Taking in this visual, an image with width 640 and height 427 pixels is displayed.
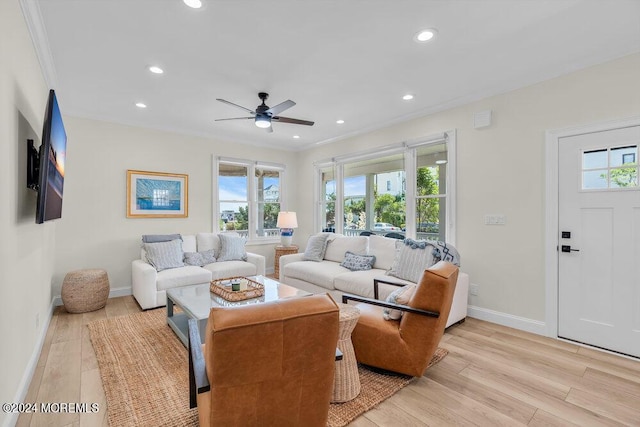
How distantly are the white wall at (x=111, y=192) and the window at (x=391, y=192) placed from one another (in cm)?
240

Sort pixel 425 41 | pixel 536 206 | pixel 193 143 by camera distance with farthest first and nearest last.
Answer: pixel 193 143 → pixel 536 206 → pixel 425 41

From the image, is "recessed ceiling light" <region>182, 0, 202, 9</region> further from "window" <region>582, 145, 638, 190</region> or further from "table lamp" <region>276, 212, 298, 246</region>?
"table lamp" <region>276, 212, 298, 246</region>

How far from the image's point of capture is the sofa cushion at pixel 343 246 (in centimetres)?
454

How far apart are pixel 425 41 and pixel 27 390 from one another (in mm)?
3982

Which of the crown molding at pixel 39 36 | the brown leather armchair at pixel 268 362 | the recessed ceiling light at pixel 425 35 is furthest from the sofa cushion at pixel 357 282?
the crown molding at pixel 39 36

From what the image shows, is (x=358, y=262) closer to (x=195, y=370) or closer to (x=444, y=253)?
(x=444, y=253)

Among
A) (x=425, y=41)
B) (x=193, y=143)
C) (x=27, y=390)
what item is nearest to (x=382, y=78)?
(x=425, y=41)

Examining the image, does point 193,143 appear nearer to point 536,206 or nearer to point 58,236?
point 58,236

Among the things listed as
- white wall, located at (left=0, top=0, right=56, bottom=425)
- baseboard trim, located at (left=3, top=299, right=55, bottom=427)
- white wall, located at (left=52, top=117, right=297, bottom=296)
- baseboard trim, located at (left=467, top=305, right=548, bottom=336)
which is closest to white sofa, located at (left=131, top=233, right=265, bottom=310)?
white wall, located at (left=52, top=117, right=297, bottom=296)

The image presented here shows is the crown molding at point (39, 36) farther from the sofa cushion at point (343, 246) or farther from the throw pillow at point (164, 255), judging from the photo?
the sofa cushion at point (343, 246)

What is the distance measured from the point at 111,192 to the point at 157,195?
2.00ft

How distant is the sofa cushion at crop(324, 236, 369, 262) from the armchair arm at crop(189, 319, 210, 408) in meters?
3.14

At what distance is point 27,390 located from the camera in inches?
83.7

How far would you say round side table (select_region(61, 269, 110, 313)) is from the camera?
371 cm
